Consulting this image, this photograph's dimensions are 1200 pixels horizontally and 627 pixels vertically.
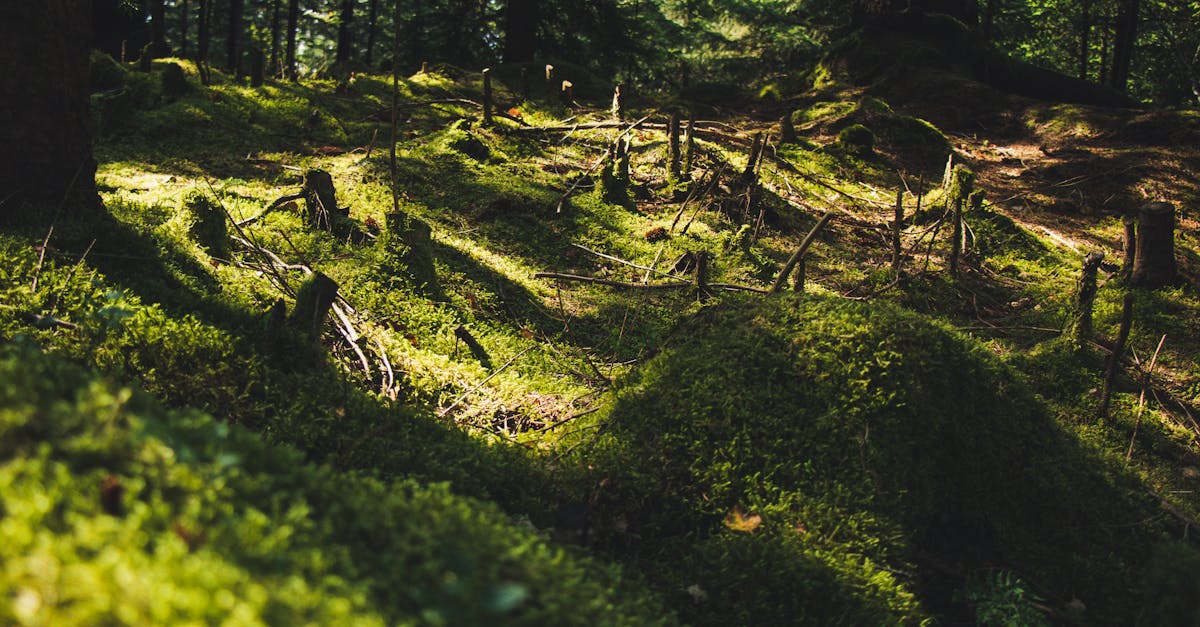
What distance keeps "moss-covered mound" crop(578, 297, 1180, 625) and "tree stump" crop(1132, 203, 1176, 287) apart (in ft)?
14.5

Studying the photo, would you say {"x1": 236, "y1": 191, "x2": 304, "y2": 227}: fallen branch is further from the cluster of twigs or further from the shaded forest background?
the shaded forest background

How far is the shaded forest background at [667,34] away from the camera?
49.4 feet

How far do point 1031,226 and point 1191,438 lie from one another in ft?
14.8

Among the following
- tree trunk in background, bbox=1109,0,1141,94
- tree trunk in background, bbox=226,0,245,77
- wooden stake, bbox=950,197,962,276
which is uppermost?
tree trunk in background, bbox=1109,0,1141,94

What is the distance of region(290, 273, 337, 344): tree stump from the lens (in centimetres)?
337

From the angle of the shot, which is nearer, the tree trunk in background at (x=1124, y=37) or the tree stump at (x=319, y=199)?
the tree stump at (x=319, y=199)

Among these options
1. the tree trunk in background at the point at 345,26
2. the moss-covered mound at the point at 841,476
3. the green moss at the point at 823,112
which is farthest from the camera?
the tree trunk in background at the point at 345,26

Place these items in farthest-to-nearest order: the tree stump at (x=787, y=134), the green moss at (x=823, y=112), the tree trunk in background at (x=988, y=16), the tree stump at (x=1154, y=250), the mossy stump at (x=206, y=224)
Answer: the tree trunk in background at (x=988, y=16) < the green moss at (x=823, y=112) < the tree stump at (x=787, y=134) < the tree stump at (x=1154, y=250) < the mossy stump at (x=206, y=224)

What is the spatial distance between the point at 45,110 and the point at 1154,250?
8.69 metres

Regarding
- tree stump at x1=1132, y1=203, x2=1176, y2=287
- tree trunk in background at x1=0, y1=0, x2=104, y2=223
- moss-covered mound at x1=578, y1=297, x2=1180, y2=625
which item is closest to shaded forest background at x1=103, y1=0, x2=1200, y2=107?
tree trunk in background at x1=0, y1=0, x2=104, y2=223

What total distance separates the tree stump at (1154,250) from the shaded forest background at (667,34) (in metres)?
8.94

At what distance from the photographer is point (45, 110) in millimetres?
3625

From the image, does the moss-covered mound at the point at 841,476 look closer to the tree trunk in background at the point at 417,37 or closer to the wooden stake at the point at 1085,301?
the wooden stake at the point at 1085,301

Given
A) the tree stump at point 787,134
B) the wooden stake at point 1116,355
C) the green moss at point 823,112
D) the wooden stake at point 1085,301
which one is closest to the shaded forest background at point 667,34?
the green moss at point 823,112
